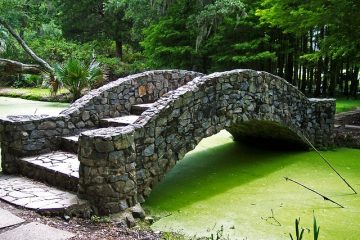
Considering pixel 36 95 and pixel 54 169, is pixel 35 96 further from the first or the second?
pixel 54 169

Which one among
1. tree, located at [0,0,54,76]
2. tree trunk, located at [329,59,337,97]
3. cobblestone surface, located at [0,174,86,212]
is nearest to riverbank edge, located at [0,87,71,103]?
tree, located at [0,0,54,76]

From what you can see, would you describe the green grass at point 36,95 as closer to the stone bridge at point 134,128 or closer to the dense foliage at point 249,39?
the dense foliage at point 249,39

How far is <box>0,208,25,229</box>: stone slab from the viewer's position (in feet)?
12.2

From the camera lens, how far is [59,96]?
14.5m

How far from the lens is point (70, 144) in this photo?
5.64 metres

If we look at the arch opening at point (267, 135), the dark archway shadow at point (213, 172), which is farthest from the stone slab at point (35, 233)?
the arch opening at point (267, 135)

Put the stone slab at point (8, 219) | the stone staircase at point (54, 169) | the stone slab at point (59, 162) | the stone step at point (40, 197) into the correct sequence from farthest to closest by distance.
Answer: the stone slab at point (59, 162) < the stone staircase at point (54, 169) < the stone step at point (40, 197) < the stone slab at point (8, 219)

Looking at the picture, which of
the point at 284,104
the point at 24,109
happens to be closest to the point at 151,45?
the point at 24,109

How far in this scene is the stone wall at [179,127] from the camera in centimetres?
432

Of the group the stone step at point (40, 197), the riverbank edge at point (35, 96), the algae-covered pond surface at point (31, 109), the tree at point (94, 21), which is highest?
the tree at point (94, 21)

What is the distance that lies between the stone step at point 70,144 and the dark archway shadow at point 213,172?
4.03ft

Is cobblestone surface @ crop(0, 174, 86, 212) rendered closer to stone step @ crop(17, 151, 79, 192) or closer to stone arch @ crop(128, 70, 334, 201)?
stone step @ crop(17, 151, 79, 192)

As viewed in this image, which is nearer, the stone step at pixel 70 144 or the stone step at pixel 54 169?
the stone step at pixel 54 169

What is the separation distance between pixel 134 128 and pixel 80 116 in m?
1.73
